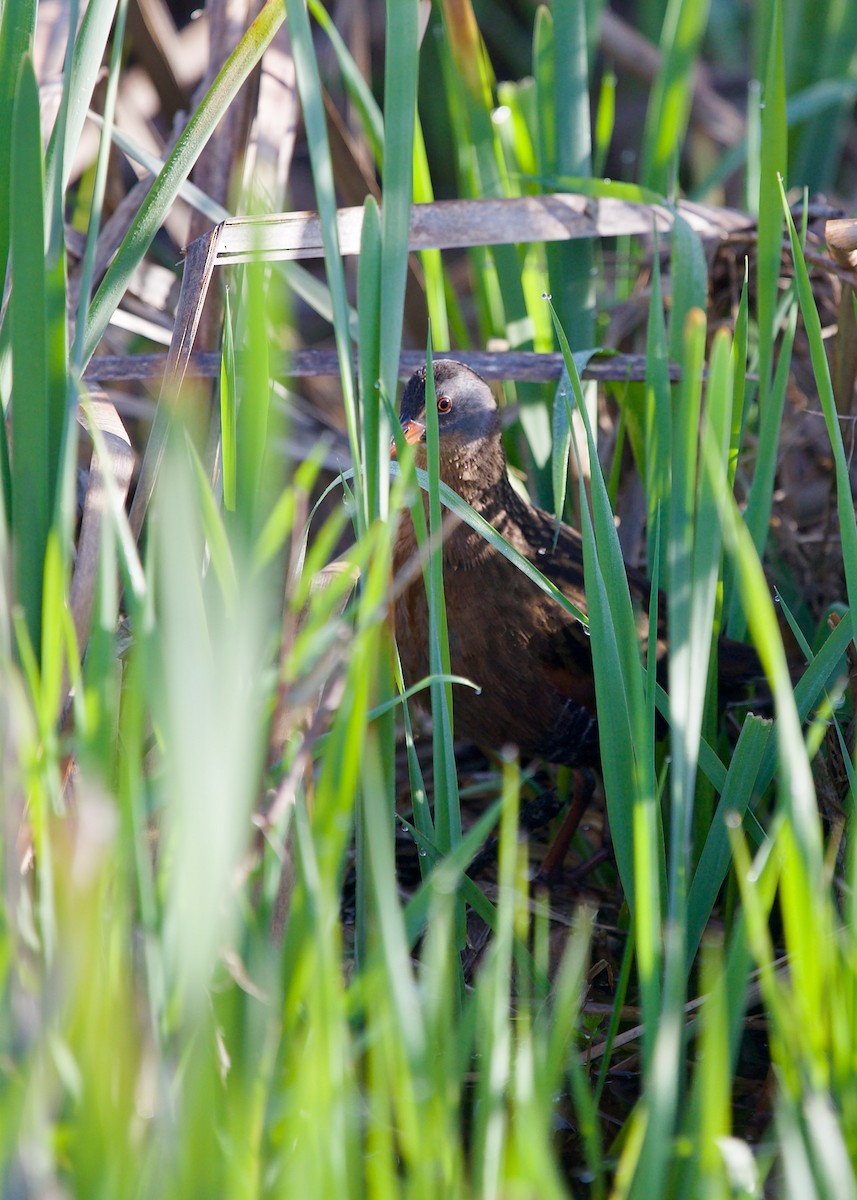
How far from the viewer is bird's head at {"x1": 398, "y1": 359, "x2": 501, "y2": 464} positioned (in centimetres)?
206

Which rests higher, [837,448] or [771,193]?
[771,193]

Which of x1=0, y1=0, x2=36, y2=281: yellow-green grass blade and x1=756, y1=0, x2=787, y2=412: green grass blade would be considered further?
x1=756, y1=0, x2=787, y2=412: green grass blade

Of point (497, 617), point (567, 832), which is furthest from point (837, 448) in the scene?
point (567, 832)

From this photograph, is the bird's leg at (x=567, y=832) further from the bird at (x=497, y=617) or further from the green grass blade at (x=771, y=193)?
the green grass blade at (x=771, y=193)

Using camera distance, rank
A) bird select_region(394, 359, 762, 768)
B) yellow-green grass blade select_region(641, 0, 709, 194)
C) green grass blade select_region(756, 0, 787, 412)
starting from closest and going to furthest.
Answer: green grass blade select_region(756, 0, 787, 412) → bird select_region(394, 359, 762, 768) → yellow-green grass blade select_region(641, 0, 709, 194)

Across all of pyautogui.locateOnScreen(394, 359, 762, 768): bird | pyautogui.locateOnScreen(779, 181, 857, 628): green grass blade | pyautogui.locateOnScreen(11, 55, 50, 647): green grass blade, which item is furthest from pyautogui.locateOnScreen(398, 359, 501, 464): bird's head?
pyautogui.locateOnScreen(11, 55, 50, 647): green grass blade

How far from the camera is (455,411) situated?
6.84 ft

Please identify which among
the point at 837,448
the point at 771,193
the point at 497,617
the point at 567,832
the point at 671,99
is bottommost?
the point at 567,832

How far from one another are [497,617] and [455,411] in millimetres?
349

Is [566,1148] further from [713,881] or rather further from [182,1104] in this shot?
[182,1104]

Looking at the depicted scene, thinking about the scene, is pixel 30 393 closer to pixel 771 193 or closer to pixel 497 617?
pixel 497 617

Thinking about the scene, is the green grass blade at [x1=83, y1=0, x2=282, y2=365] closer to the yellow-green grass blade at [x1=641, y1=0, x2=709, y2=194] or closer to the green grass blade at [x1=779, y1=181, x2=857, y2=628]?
the green grass blade at [x1=779, y1=181, x2=857, y2=628]

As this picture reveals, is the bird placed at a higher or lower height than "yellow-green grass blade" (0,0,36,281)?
lower

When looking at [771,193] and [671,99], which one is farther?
[671,99]
